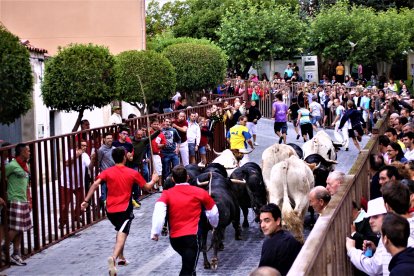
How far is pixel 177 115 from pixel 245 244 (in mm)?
8985

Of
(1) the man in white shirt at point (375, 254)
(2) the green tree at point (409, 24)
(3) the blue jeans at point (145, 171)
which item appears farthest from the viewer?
(2) the green tree at point (409, 24)

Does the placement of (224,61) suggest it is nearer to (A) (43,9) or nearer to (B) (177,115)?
(A) (43,9)

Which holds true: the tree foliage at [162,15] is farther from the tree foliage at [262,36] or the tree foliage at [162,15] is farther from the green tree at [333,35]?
the tree foliage at [262,36]

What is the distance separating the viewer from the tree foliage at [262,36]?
49812 mm

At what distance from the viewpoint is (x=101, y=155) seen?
18.6m

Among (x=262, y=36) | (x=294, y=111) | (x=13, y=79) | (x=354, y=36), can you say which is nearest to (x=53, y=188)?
(x=13, y=79)

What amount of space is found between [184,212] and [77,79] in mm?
13439

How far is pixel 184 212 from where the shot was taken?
11.2m

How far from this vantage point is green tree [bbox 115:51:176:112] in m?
30.3

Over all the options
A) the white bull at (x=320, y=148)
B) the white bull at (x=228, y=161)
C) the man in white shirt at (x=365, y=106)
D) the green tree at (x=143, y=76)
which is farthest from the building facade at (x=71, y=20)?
the white bull at (x=228, y=161)

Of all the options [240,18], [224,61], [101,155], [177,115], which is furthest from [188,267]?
[240,18]

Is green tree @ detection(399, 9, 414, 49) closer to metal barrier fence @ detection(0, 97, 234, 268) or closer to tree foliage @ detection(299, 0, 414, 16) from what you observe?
tree foliage @ detection(299, 0, 414, 16)

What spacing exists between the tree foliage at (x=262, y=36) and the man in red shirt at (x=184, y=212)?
38547mm

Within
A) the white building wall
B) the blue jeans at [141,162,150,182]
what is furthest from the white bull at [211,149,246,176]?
the white building wall
